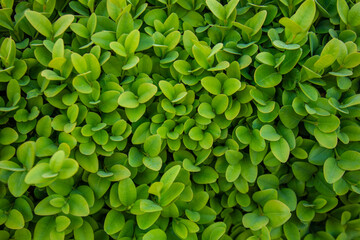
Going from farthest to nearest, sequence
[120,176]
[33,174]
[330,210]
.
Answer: [330,210], [120,176], [33,174]

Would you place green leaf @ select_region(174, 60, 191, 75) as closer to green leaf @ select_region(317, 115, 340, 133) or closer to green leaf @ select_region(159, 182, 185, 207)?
green leaf @ select_region(159, 182, 185, 207)

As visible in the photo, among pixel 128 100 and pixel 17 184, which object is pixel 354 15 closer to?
pixel 128 100

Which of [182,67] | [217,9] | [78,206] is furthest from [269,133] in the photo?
[78,206]

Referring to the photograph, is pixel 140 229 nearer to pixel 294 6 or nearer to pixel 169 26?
pixel 169 26

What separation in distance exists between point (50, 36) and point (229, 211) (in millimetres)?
1200

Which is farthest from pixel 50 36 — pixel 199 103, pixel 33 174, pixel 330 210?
pixel 330 210

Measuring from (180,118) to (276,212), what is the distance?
2.01 feet

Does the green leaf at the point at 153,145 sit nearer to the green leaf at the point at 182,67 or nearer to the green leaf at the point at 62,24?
the green leaf at the point at 182,67

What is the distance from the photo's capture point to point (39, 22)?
1489 millimetres

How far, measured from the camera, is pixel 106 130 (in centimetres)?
154

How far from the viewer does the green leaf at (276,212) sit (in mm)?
1499

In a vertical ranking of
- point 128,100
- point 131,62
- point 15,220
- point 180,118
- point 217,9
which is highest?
point 217,9

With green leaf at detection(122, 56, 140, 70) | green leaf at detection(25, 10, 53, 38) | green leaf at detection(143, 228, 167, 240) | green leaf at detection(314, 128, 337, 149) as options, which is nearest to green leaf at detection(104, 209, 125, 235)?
green leaf at detection(143, 228, 167, 240)

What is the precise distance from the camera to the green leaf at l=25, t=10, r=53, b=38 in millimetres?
1466
